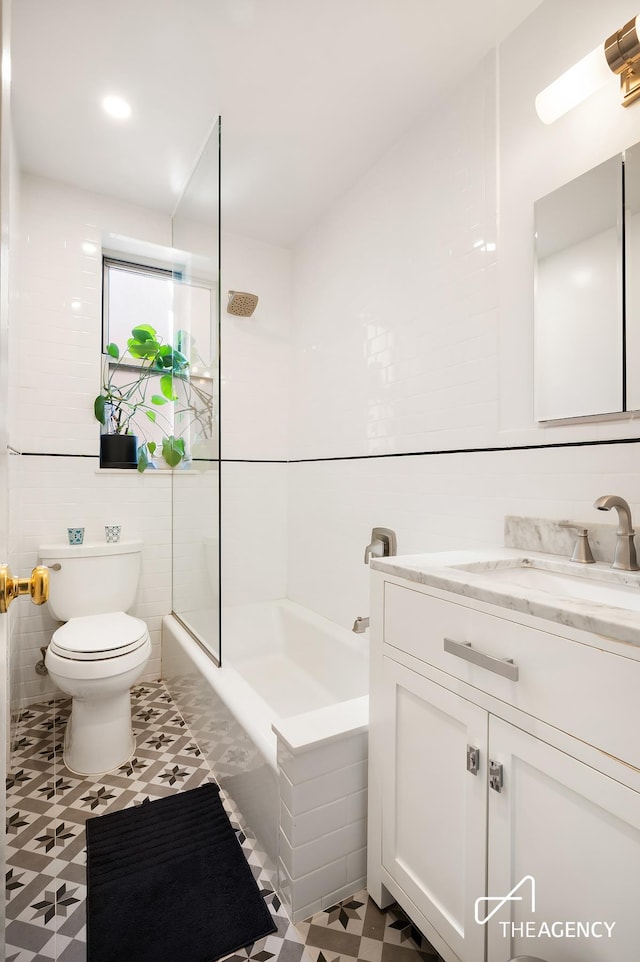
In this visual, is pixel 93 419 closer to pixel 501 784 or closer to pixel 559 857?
pixel 501 784

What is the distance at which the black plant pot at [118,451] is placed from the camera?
2459 mm

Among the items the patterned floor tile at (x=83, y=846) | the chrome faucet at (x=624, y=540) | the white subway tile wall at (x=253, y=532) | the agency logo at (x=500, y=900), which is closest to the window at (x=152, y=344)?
the white subway tile wall at (x=253, y=532)

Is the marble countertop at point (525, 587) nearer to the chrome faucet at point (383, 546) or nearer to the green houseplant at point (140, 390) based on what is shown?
the chrome faucet at point (383, 546)

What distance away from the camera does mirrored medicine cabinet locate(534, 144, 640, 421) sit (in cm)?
115

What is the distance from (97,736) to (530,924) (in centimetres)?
163

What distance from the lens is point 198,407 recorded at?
224 cm

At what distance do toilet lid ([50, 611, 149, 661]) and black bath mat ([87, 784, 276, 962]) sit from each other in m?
0.54

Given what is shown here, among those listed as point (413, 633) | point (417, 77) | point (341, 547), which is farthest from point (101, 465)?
point (417, 77)

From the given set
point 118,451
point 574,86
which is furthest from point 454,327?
point 118,451

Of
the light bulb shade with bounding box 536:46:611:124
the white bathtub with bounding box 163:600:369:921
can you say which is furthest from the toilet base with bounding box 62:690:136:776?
the light bulb shade with bounding box 536:46:611:124

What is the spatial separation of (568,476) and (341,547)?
1.23m

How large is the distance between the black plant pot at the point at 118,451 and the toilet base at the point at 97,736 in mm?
1144

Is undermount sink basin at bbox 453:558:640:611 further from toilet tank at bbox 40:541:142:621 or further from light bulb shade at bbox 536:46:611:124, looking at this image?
toilet tank at bbox 40:541:142:621

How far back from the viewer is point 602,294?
1208mm
